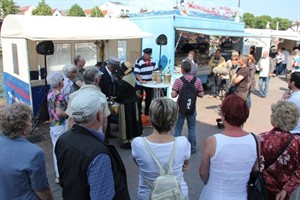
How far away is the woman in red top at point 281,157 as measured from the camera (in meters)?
2.13

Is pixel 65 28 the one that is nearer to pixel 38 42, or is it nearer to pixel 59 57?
pixel 38 42

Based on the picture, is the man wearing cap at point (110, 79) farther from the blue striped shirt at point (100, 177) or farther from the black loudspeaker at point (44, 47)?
the blue striped shirt at point (100, 177)

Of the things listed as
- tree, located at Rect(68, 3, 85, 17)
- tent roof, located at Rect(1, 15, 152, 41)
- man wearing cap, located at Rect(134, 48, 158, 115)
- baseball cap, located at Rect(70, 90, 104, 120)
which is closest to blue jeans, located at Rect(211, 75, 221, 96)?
tent roof, located at Rect(1, 15, 152, 41)

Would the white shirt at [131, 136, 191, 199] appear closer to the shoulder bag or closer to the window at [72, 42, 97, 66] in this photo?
the shoulder bag

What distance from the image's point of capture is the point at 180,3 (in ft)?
31.3

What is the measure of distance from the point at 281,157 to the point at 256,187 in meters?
0.30

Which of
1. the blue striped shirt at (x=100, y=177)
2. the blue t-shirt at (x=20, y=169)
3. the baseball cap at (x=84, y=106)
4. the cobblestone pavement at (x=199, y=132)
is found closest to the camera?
the blue striped shirt at (x=100, y=177)

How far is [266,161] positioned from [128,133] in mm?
3202

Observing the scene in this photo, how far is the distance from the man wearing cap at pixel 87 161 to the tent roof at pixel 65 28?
4.28 meters

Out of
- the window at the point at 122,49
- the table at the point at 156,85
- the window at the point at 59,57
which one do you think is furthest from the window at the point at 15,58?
the window at the point at 122,49

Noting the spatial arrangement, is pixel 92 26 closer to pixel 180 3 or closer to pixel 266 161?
pixel 180 3

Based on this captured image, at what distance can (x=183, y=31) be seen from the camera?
9414mm

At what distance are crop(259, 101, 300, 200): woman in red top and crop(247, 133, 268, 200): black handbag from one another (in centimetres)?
10

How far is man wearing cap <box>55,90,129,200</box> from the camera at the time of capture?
1534 millimetres
